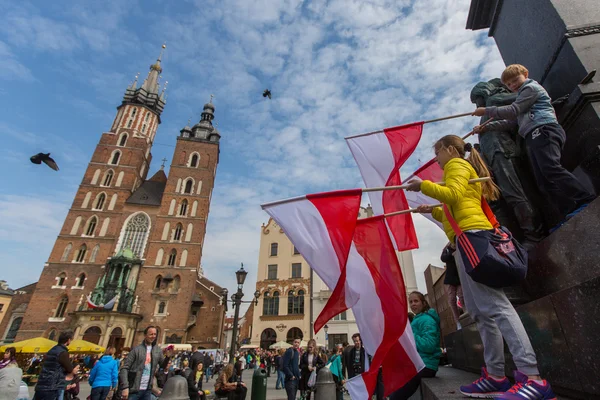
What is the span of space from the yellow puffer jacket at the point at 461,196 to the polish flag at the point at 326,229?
851 millimetres

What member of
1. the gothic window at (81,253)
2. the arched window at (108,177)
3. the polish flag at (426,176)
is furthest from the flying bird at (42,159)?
the arched window at (108,177)

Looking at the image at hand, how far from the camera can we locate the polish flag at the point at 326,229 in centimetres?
273

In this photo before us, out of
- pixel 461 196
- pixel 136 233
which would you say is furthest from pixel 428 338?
pixel 136 233

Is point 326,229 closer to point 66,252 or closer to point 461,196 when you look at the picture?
point 461,196

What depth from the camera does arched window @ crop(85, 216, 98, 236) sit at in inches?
1305

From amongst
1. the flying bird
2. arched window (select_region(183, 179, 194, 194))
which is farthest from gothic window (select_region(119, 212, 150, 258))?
the flying bird

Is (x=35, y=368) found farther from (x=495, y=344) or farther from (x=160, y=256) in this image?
(x=495, y=344)

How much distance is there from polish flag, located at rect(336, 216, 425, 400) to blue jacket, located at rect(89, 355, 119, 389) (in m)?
6.27

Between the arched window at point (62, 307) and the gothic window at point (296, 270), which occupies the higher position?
the gothic window at point (296, 270)

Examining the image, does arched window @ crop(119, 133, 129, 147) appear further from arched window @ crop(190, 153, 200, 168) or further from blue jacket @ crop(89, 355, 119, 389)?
blue jacket @ crop(89, 355, 119, 389)

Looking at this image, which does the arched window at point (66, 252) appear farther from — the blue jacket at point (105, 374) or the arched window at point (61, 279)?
the blue jacket at point (105, 374)

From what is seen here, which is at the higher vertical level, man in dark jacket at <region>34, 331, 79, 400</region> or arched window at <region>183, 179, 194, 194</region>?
arched window at <region>183, 179, 194, 194</region>

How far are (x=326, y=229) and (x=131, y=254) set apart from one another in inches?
1339

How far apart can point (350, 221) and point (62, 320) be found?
3552 cm
